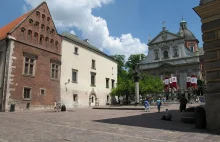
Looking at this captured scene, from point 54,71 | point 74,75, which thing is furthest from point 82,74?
point 54,71

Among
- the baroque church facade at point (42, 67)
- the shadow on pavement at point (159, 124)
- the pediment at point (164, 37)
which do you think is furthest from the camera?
the pediment at point (164, 37)

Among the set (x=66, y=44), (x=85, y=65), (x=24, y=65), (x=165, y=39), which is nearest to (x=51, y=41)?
(x=66, y=44)

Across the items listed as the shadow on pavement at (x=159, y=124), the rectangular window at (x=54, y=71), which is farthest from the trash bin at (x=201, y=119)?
the rectangular window at (x=54, y=71)

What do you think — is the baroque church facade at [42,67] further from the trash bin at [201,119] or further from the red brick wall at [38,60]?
the trash bin at [201,119]

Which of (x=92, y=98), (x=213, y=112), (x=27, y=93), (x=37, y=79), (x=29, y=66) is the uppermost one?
A: (x=29, y=66)

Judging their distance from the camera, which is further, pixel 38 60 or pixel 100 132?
pixel 38 60

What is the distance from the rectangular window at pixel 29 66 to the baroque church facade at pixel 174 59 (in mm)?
36668

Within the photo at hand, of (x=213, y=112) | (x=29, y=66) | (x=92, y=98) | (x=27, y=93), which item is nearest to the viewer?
(x=213, y=112)

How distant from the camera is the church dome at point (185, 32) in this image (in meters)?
63.2

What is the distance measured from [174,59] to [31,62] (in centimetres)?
4099

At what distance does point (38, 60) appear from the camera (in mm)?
26438

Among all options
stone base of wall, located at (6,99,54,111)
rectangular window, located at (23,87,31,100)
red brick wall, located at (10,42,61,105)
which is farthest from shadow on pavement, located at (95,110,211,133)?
rectangular window, located at (23,87,31,100)

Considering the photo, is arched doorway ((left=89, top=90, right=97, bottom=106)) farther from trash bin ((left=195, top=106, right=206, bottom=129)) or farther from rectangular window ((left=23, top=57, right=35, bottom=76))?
trash bin ((left=195, top=106, right=206, bottom=129))

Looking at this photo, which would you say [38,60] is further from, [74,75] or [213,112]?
[213,112]
